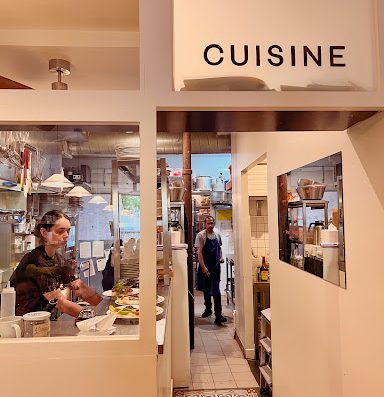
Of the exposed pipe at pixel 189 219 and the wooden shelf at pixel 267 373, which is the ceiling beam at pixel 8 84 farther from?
the wooden shelf at pixel 267 373

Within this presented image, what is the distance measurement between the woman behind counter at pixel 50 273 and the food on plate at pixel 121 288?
0.36 ft

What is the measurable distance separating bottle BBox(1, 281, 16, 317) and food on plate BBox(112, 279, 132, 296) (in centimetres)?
45

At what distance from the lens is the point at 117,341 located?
3.83 ft

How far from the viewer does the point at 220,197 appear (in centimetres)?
879

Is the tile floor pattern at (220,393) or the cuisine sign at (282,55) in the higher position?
the cuisine sign at (282,55)

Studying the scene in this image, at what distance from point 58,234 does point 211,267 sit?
5.10 metres

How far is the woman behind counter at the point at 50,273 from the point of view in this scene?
62.4 inches

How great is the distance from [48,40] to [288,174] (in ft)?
6.07

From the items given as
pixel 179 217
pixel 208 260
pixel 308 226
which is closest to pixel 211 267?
pixel 208 260

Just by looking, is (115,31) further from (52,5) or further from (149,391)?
(149,391)

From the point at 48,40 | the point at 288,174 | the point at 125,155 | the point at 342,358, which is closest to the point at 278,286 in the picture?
the point at 288,174

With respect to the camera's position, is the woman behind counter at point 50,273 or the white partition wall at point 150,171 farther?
the woman behind counter at point 50,273

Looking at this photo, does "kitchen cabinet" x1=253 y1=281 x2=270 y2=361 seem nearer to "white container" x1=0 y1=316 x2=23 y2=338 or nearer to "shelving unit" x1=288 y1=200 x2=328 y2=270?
"shelving unit" x1=288 y1=200 x2=328 y2=270

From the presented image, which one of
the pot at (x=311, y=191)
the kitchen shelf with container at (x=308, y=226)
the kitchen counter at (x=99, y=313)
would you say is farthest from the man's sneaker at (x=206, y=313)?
the kitchen counter at (x=99, y=313)
